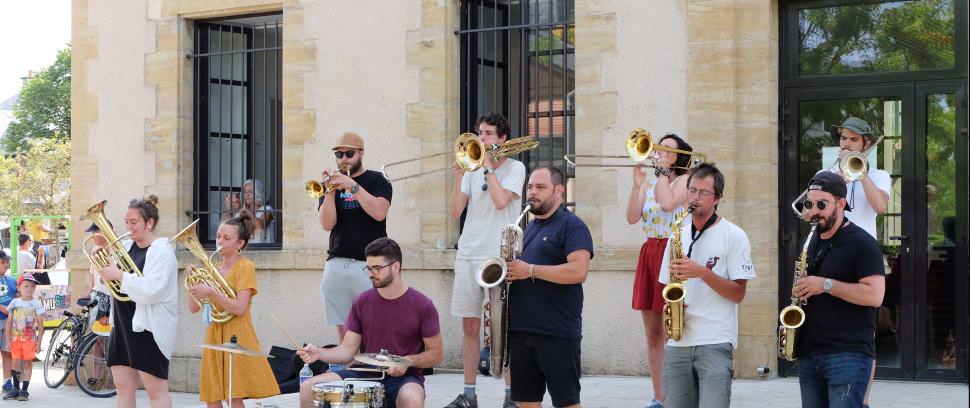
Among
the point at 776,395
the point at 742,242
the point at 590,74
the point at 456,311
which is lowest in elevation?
the point at 776,395

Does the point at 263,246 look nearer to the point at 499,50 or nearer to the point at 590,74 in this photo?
the point at 499,50

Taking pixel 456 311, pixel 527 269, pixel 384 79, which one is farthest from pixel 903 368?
pixel 384 79

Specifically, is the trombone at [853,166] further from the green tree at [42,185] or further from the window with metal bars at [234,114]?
the green tree at [42,185]

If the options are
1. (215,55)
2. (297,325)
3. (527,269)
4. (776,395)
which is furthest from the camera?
(215,55)

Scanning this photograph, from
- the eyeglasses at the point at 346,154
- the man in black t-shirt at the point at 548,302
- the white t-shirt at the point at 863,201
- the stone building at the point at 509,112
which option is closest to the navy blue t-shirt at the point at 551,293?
the man in black t-shirt at the point at 548,302

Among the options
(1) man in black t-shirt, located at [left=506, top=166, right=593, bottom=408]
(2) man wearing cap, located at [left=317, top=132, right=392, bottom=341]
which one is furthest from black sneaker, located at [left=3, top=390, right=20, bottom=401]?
(1) man in black t-shirt, located at [left=506, top=166, right=593, bottom=408]

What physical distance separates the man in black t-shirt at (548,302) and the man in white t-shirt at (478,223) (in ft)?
4.24

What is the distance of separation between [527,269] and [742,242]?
1.08m

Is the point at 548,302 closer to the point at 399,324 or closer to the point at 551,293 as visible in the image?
the point at 551,293

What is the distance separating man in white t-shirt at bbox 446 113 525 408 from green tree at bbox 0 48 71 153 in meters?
56.7

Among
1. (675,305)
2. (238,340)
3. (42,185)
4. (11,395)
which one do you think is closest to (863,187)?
(675,305)

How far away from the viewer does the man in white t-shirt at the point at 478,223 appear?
25.3 ft

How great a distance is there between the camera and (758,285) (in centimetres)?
905

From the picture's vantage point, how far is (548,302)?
6.27 metres
